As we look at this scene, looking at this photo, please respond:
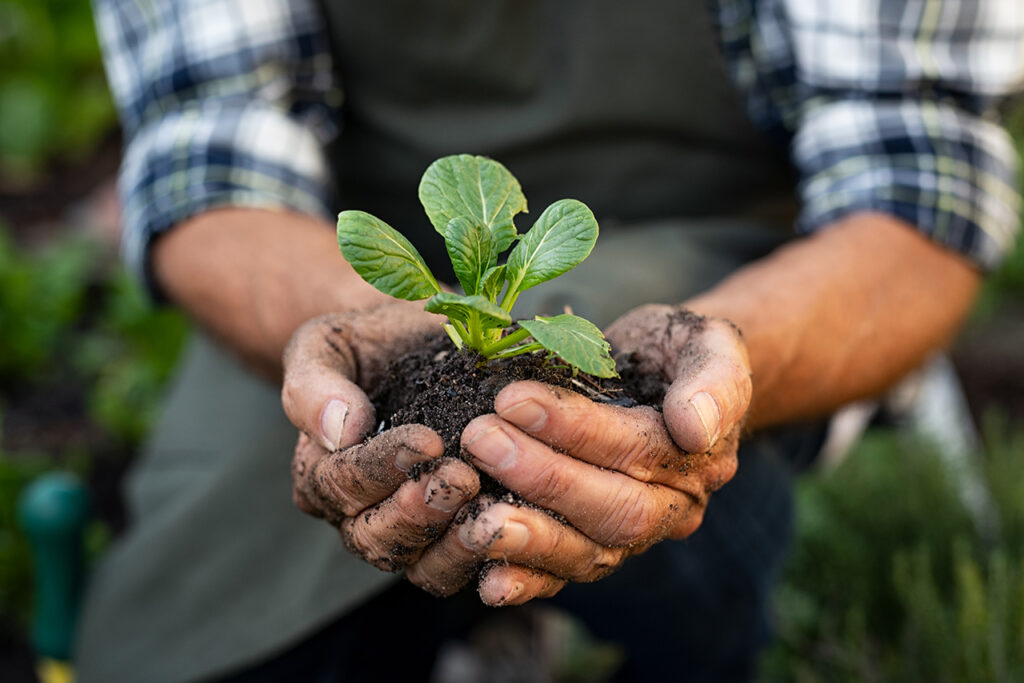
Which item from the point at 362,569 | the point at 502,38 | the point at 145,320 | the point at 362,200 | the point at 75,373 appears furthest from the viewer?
the point at 75,373

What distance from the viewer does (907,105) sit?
5.69 feet

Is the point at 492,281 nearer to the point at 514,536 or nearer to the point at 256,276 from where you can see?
the point at 514,536

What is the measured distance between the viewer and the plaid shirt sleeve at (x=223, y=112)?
1.78m

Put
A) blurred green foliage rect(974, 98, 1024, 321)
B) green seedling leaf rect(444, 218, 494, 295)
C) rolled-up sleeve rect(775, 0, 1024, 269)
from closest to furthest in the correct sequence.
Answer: green seedling leaf rect(444, 218, 494, 295) → rolled-up sleeve rect(775, 0, 1024, 269) → blurred green foliage rect(974, 98, 1024, 321)

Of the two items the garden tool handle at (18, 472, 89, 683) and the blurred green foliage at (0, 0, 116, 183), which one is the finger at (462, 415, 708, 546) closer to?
the garden tool handle at (18, 472, 89, 683)

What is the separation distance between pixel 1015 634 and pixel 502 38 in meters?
1.56

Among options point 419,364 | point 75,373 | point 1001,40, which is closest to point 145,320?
point 75,373

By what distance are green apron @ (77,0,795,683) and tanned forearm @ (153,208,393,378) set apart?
0.21 metres

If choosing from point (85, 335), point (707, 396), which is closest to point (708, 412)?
point (707, 396)

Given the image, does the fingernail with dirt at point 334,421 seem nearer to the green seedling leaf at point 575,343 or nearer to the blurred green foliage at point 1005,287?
the green seedling leaf at point 575,343

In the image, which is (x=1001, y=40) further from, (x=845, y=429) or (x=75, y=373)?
(x=75, y=373)

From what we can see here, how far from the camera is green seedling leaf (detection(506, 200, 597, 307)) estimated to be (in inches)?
39.5

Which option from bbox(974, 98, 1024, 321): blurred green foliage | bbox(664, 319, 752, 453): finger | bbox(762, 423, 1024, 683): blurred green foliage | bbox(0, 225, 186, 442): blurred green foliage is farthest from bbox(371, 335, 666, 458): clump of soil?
bbox(974, 98, 1024, 321): blurred green foliage

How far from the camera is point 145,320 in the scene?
299 cm
